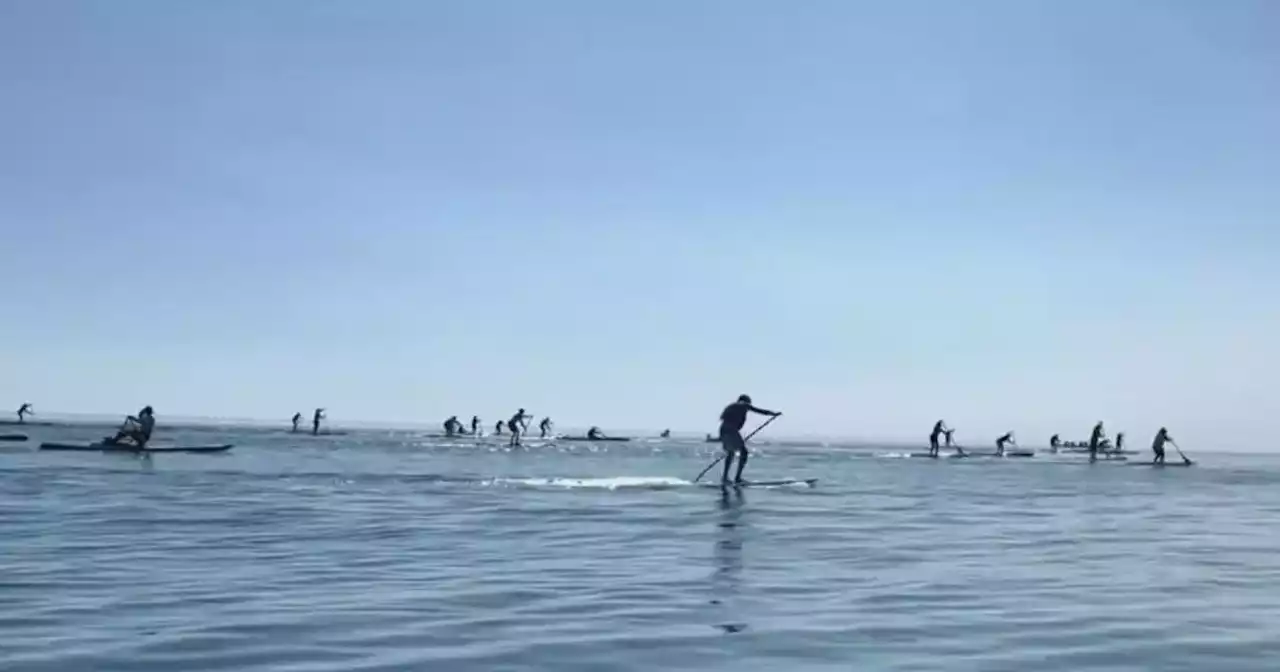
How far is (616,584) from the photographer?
456 inches

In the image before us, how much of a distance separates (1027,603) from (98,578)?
9236 mm

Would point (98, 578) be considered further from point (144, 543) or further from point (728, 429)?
point (728, 429)

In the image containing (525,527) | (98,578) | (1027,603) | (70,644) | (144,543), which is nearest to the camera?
(70,644)

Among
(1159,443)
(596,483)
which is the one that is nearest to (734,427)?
(596,483)

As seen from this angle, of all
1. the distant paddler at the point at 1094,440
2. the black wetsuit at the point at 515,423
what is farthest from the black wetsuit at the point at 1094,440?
the black wetsuit at the point at 515,423

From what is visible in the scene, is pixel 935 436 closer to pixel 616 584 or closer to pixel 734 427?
pixel 734 427

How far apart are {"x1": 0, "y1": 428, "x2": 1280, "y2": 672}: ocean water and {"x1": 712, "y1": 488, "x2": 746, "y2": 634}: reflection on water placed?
5 cm

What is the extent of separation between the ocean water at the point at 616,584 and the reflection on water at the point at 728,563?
53 millimetres

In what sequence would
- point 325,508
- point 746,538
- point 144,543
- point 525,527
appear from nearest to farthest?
point 144,543 → point 746,538 → point 525,527 → point 325,508

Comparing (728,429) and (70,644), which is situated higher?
(728,429)

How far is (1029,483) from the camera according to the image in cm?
3672

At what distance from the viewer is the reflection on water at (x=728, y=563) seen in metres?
10.2

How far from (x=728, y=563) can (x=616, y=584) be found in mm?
2071

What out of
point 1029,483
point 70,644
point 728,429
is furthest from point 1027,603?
point 1029,483
